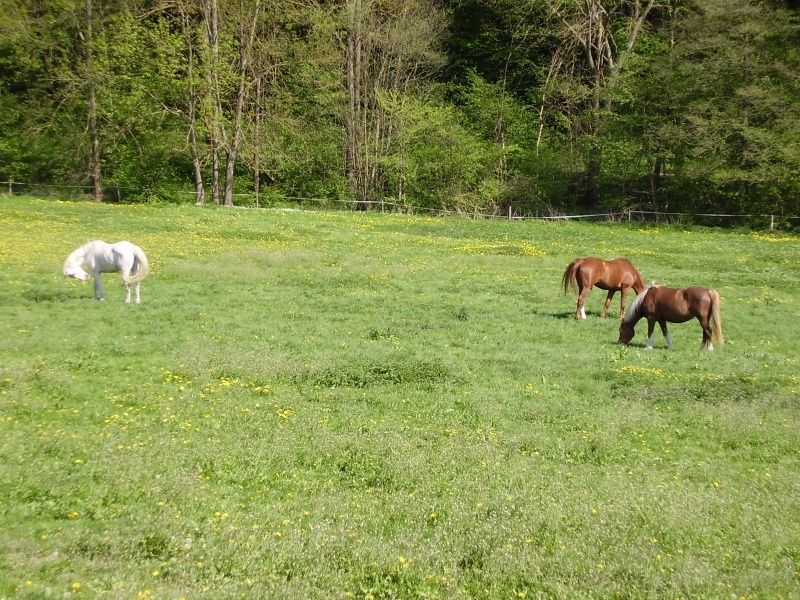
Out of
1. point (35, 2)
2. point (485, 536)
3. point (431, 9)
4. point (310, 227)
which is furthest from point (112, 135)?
point (485, 536)

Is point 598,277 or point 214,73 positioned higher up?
point 214,73

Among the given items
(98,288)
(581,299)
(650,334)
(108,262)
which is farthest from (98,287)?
(650,334)

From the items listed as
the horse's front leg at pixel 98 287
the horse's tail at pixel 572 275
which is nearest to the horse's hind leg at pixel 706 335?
the horse's tail at pixel 572 275

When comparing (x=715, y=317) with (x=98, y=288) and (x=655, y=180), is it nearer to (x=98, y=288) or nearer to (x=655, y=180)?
(x=98, y=288)

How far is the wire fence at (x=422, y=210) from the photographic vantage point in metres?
45.7

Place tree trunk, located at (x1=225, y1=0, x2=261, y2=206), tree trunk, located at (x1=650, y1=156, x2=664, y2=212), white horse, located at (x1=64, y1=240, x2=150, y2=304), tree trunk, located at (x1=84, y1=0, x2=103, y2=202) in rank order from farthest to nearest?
tree trunk, located at (x1=650, y1=156, x2=664, y2=212)
tree trunk, located at (x1=225, y1=0, x2=261, y2=206)
tree trunk, located at (x1=84, y1=0, x2=103, y2=202)
white horse, located at (x1=64, y1=240, x2=150, y2=304)

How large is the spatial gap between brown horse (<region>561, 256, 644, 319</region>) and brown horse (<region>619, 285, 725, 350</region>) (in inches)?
119

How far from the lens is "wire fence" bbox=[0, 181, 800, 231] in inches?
1800

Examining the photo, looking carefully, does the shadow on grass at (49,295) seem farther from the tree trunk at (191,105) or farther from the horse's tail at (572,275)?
the tree trunk at (191,105)

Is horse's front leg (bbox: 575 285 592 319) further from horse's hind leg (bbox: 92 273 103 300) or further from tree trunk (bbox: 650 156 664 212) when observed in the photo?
tree trunk (bbox: 650 156 664 212)

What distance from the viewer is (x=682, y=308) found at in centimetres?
1670

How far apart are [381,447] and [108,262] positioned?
41.1 ft

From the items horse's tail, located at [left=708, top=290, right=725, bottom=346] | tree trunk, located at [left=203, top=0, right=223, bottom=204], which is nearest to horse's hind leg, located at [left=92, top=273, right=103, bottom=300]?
horse's tail, located at [left=708, top=290, right=725, bottom=346]

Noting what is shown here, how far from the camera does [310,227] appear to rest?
37.5m
